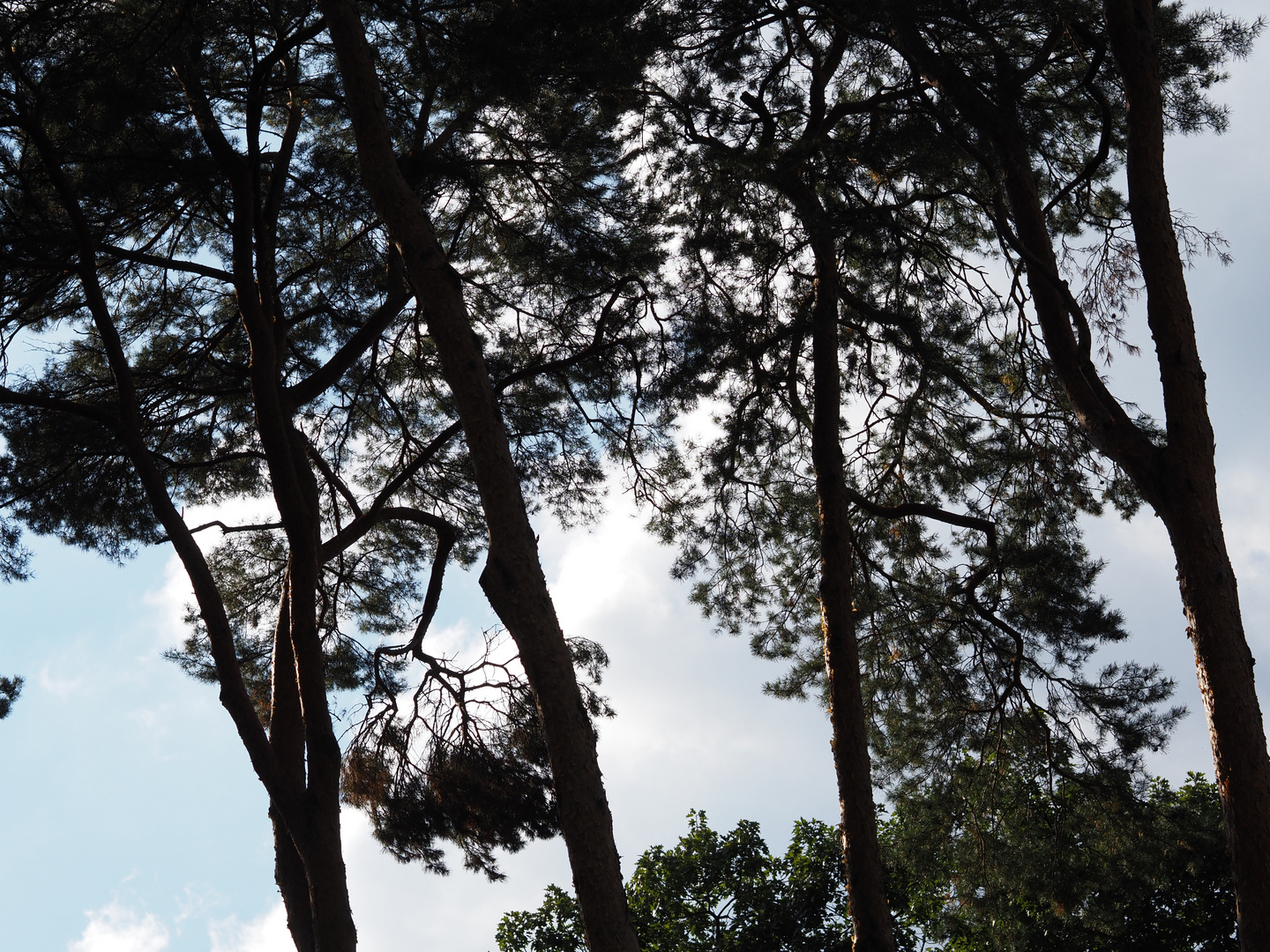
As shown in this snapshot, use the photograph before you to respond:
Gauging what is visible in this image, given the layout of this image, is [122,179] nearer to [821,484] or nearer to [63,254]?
[63,254]

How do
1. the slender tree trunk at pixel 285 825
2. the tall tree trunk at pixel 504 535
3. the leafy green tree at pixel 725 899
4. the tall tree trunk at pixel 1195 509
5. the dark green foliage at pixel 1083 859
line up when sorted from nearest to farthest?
1. the tall tree trunk at pixel 504 535
2. the tall tree trunk at pixel 1195 509
3. the slender tree trunk at pixel 285 825
4. the dark green foliage at pixel 1083 859
5. the leafy green tree at pixel 725 899

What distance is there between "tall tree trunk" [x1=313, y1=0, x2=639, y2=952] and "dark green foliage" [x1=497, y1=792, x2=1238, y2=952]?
387cm

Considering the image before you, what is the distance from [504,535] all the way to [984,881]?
4.79 meters

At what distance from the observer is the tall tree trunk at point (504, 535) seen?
3.75 meters

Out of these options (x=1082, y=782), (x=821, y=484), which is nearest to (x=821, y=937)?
(x=1082, y=782)

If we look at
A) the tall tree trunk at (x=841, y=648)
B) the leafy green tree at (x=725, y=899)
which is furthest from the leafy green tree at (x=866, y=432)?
the leafy green tree at (x=725, y=899)

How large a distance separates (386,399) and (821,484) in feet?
10.3

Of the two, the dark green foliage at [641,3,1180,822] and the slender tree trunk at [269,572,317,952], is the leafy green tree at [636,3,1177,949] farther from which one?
the slender tree trunk at [269,572,317,952]

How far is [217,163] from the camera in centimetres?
564

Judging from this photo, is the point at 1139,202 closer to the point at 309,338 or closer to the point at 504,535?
the point at 504,535

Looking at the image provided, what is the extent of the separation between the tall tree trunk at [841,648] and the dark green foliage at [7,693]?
4.56 meters

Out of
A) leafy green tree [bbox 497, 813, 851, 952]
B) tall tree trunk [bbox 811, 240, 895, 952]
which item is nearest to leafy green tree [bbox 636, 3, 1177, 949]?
tall tree trunk [bbox 811, 240, 895, 952]

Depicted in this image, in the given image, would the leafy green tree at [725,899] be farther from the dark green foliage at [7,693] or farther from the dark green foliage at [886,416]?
the dark green foliage at [7,693]

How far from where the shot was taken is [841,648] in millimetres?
5805
